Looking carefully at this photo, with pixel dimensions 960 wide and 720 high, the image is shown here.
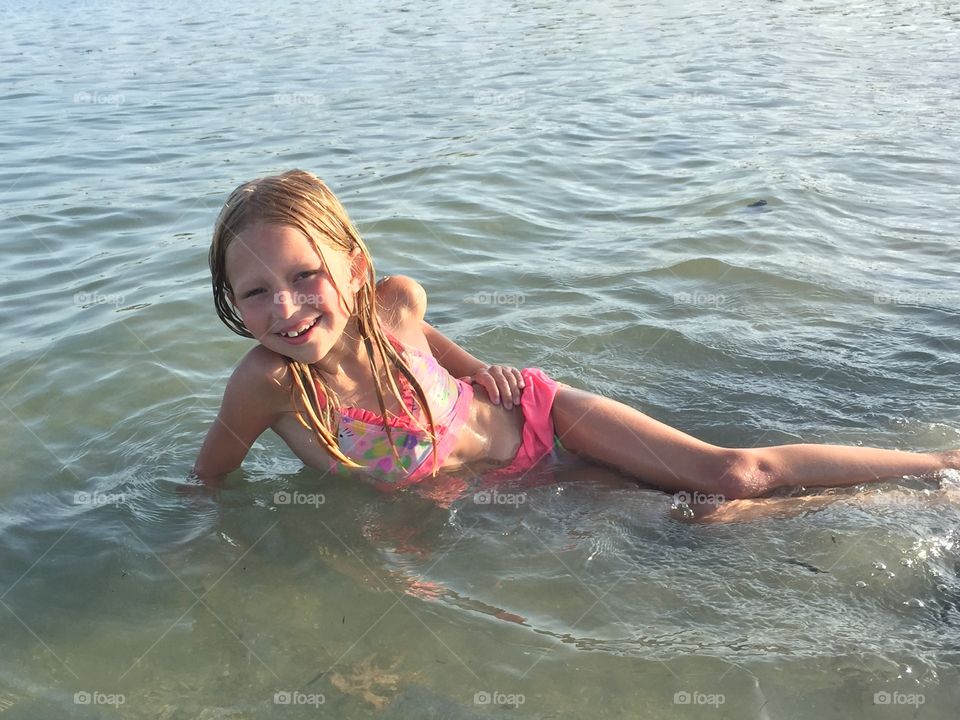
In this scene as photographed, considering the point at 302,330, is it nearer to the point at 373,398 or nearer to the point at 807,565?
the point at 373,398

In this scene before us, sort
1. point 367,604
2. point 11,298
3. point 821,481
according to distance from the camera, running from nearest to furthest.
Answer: point 367,604 < point 821,481 < point 11,298

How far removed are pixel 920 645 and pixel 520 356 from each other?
2.76 m

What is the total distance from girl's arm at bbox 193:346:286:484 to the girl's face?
0.33 ft

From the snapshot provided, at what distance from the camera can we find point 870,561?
10.7 ft

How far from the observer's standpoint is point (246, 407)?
3.51 meters

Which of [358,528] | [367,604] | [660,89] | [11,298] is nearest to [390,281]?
[358,528]

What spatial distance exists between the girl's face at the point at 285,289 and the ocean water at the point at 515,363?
0.83m

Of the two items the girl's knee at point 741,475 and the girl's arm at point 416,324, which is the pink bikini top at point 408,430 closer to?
the girl's arm at point 416,324

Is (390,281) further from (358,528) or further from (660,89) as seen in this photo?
(660,89)

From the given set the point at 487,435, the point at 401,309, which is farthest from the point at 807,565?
the point at 401,309

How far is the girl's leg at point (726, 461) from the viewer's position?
12.1ft

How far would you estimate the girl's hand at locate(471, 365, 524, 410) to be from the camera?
399cm

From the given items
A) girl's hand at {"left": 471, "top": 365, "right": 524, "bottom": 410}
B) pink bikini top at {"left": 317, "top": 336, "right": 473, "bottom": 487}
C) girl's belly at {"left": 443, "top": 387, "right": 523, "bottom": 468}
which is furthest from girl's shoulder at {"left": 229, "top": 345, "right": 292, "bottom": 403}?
girl's hand at {"left": 471, "top": 365, "right": 524, "bottom": 410}

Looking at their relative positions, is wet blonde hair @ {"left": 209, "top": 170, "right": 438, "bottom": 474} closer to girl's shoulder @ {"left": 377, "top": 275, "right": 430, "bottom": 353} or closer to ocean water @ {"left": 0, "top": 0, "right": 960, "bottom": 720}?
girl's shoulder @ {"left": 377, "top": 275, "right": 430, "bottom": 353}
